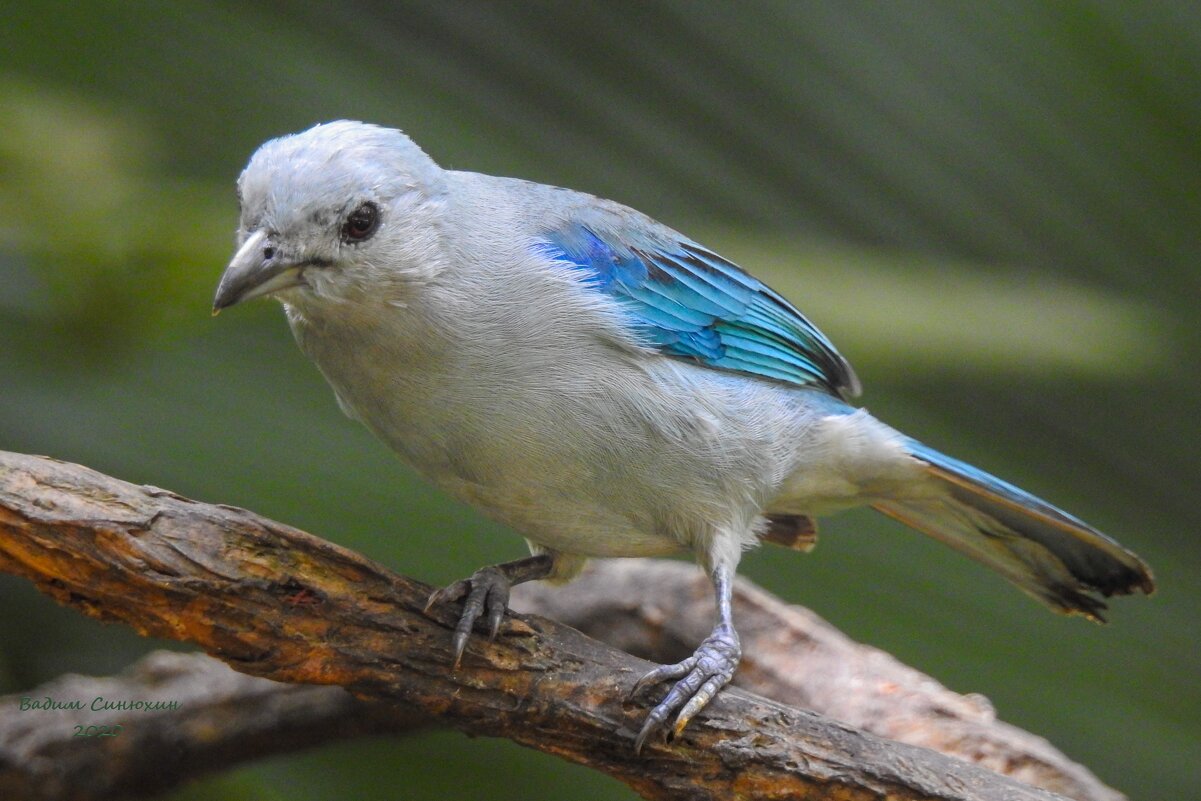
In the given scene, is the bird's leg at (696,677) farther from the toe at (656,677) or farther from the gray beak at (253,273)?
the gray beak at (253,273)

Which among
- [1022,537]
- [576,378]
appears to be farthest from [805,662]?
[576,378]

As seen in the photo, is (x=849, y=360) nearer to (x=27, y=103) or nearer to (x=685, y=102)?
(x=685, y=102)

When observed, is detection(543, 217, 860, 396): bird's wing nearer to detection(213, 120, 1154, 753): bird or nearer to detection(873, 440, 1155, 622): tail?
detection(213, 120, 1154, 753): bird

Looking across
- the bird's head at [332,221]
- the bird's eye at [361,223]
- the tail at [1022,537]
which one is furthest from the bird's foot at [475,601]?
the tail at [1022,537]

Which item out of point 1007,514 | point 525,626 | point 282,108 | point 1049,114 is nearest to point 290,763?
point 525,626

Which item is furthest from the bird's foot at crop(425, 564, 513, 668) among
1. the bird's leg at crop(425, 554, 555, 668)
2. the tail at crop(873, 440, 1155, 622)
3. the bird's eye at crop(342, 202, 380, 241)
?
the tail at crop(873, 440, 1155, 622)

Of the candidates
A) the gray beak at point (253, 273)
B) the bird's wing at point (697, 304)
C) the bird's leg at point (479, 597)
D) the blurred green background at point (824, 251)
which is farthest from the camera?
the blurred green background at point (824, 251)
